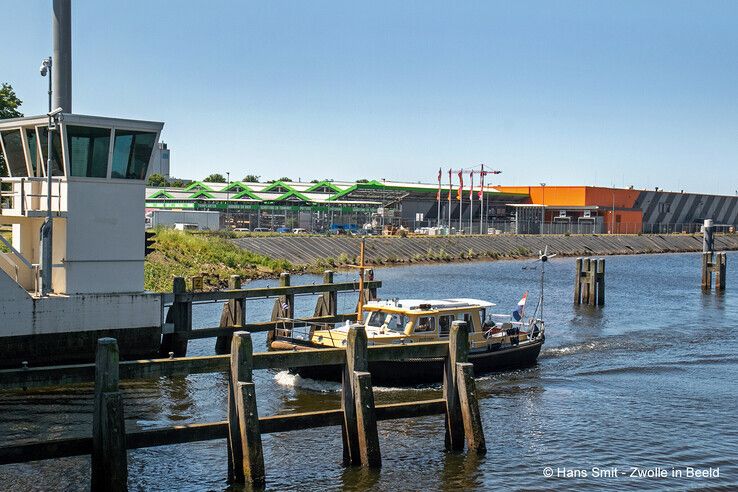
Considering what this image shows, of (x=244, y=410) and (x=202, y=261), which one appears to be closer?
(x=244, y=410)

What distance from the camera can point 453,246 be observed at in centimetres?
9644

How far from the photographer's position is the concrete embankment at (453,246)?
2968 inches

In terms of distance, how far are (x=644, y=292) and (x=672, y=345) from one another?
79.7 ft

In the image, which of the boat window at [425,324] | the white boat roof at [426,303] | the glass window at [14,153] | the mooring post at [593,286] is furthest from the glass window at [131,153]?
the mooring post at [593,286]

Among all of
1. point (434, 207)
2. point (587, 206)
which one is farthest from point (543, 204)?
point (434, 207)

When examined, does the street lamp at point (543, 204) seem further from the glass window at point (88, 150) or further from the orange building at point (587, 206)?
the glass window at point (88, 150)

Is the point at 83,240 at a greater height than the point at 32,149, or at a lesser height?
lesser

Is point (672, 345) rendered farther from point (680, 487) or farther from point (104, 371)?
point (104, 371)

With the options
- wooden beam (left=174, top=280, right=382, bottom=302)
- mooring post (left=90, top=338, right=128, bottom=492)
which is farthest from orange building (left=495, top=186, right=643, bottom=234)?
mooring post (left=90, top=338, right=128, bottom=492)

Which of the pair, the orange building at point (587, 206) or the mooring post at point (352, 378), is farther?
the orange building at point (587, 206)

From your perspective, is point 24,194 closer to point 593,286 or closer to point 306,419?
point 306,419

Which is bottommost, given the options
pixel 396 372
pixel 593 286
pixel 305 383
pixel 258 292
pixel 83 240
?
pixel 305 383

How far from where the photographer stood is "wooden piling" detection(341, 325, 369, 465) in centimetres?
1848

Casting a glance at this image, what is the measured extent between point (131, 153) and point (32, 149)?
3114mm
